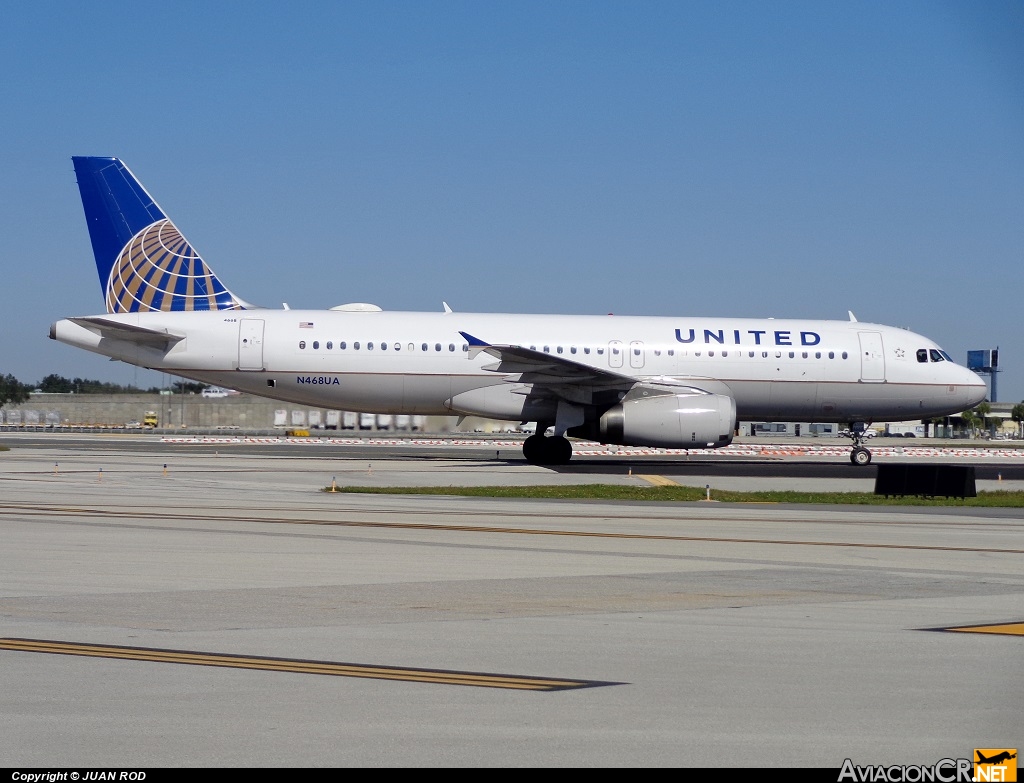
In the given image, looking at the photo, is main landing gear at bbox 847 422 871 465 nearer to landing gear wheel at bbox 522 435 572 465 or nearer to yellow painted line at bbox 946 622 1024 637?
landing gear wheel at bbox 522 435 572 465

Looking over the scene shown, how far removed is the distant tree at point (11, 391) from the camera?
85750mm

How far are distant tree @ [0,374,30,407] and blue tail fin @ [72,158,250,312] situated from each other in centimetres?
5802

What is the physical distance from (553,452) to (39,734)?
87.4ft

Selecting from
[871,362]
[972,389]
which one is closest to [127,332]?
[871,362]

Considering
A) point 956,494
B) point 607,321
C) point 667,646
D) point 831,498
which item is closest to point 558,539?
point 667,646

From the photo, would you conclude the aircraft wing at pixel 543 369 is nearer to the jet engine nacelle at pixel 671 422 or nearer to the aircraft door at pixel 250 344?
the jet engine nacelle at pixel 671 422

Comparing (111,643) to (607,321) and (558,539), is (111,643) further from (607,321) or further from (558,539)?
(607,321)

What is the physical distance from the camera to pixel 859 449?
3475cm

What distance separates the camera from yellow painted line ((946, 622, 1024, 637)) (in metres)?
8.46

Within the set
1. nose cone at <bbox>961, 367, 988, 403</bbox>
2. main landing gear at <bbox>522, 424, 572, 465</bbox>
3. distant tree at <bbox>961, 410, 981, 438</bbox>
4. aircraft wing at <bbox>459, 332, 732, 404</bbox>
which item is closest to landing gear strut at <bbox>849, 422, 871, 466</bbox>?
nose cone at <bbox>961, 367, 988, 403</bbox>

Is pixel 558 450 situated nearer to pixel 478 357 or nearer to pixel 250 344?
pixel 478 357

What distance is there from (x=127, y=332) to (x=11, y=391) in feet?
199

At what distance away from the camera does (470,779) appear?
189 inches

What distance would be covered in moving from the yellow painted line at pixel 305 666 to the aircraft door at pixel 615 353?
2543 centimetres
